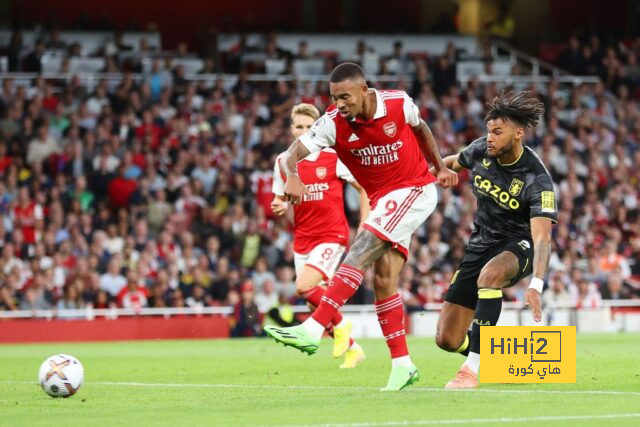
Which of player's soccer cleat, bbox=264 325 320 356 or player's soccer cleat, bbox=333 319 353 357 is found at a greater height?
player's soccer cleat, bbox=264 325 320 356

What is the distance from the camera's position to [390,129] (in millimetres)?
10328

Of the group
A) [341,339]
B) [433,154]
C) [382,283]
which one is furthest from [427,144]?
[341,339]

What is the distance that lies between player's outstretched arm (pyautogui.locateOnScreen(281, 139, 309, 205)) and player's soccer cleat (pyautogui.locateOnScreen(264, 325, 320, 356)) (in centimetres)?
92

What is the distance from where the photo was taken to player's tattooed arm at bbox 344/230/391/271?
10.2 meters

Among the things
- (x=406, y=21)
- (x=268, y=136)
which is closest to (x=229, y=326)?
(x=268, y=136)

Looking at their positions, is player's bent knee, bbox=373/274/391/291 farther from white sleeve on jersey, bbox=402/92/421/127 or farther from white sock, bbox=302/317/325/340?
white sleeve on jersey, bbox=402/92/421/127

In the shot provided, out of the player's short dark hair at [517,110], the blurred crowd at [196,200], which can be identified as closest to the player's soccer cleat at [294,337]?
the player's short dark hair at [517,110]

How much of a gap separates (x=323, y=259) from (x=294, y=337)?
4995mm

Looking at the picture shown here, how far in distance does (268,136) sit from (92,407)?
56.6ft

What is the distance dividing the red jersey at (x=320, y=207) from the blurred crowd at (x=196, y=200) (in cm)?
784

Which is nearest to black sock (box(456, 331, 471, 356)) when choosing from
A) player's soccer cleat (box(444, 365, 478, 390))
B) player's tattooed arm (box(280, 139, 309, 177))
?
player's soccer cleat (box(444, 365, 478, 390))

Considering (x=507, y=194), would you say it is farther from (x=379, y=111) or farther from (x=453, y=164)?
(x=379, y=111)

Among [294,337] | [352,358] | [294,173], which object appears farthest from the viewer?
[352,358]

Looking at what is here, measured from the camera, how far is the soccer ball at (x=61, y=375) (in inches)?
405
